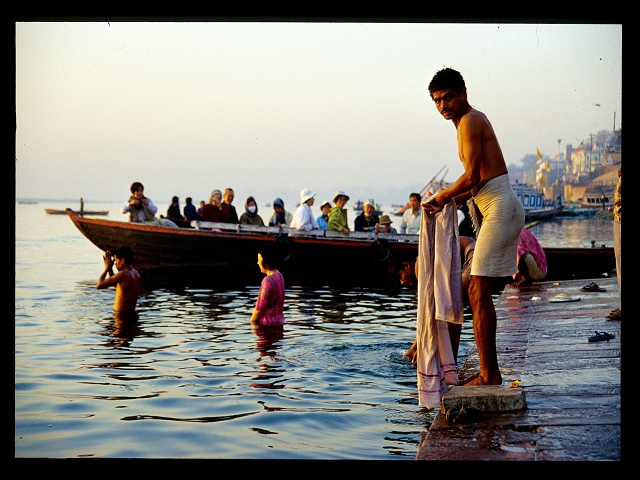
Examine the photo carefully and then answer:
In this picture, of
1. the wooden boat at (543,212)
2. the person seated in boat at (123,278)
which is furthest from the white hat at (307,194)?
the wooden boat at (543,212)

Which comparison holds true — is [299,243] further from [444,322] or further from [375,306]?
[444,322]

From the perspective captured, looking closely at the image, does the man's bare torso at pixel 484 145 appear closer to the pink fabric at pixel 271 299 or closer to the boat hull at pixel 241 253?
the pink fabric at pixel 271 299

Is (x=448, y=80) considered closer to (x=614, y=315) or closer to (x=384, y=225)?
(x=614, y=315)

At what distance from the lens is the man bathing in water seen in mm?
5094

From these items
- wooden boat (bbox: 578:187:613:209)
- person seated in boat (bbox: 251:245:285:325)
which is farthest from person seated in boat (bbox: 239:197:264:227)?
wooden boat (bbox: 578:187:613:209)

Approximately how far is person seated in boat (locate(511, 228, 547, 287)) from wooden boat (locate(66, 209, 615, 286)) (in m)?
6.54

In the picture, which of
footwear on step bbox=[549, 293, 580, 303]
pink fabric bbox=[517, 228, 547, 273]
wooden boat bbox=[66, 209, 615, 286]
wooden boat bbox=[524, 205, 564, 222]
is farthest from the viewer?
wooden boat bbox=[524, 205, 564, 222]

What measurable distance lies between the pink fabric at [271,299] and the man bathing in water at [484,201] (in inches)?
194

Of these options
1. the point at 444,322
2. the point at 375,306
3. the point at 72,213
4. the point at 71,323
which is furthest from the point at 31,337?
the point at 72,213

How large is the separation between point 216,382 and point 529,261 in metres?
5.38

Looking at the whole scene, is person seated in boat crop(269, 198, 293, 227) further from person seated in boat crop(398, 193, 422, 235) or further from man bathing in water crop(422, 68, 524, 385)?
man bathing in water crop(422, 68, 524, 385)

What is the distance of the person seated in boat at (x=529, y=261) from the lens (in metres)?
11.3

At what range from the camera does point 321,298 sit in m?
15.5

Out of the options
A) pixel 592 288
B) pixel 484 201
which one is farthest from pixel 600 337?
pixel 592 288
